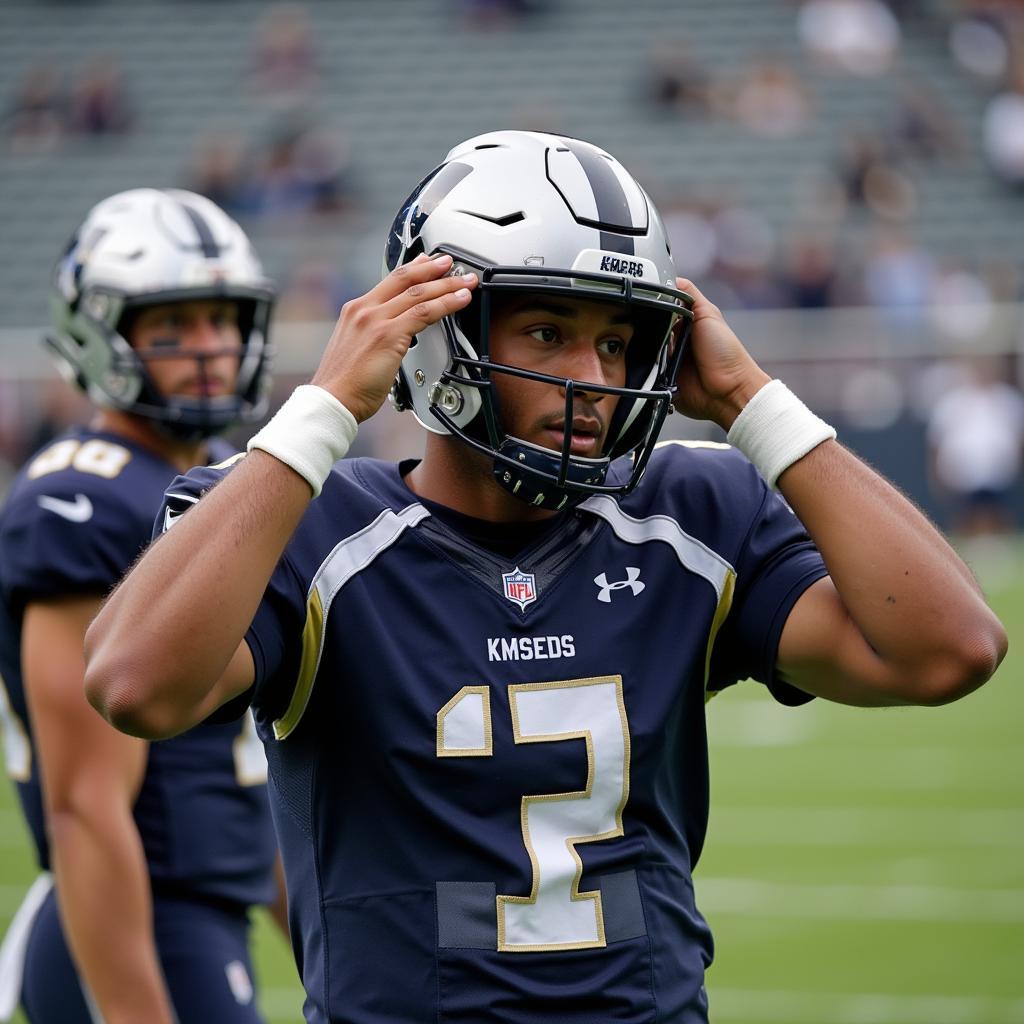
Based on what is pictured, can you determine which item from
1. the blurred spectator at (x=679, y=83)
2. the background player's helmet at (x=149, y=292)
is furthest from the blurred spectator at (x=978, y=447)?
the background player's helmet at (x=149, y=292)

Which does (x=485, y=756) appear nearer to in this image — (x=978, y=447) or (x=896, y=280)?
(x=978, y=447)

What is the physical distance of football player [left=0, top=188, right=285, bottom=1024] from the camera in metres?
3.28

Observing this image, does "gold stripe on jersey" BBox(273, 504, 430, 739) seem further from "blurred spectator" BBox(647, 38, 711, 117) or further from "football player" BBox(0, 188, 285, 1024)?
"blurred spectator" BBox(647, 38, 711, 117)

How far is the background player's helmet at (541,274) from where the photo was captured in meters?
2.60

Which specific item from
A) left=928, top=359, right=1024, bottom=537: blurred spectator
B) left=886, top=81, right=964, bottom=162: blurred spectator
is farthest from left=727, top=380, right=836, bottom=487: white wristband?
left=886, top=81, right=964, bottom=162: blurred spectator

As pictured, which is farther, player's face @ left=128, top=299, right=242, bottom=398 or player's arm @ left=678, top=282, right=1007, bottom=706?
player's face @ left=128, top=299, right=242, bottom=398

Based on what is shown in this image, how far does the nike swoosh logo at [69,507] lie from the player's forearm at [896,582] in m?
1.49

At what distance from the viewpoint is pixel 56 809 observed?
3.30m

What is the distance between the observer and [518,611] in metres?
2.61

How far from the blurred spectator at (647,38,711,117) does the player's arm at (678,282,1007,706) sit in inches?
680

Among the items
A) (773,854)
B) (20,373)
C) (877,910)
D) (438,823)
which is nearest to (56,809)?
(438,823)

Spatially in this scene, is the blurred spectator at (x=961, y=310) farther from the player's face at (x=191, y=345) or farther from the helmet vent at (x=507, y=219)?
the helmet vent at (x=507, y=219)

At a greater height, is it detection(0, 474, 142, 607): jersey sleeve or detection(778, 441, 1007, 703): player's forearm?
detection(778, 441, 1007, 703): player's forearm

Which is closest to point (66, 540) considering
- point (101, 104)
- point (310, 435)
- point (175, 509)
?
point (175, 509)
